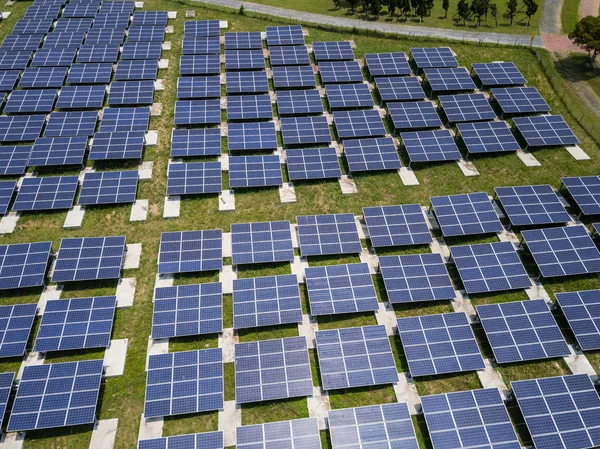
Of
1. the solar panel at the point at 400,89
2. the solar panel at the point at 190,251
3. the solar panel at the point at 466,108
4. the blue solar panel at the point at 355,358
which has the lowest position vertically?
the blue solar panel at the point at 355,358

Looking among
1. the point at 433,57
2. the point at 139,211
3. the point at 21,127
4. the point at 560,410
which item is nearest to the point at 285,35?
the point at 433,57

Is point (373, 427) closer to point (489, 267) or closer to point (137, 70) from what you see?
point (489, 267)

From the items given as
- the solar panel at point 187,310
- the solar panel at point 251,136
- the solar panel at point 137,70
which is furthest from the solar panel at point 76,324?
the solar panel at point 137,70

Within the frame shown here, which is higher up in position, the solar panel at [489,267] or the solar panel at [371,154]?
the solar panel at [371,154]

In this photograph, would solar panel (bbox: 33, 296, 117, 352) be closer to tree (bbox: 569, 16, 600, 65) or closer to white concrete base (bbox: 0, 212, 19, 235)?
white concrete base (bbox: 0, 212, 19, 235)

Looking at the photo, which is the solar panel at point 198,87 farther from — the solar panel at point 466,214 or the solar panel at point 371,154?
the solar panel at point 466,214

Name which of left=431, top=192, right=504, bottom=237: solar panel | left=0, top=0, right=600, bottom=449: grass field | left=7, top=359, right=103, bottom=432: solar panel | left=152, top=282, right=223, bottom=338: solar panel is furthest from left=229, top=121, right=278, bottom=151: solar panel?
left=7, top=359, right=103, bottom=432: solar panel

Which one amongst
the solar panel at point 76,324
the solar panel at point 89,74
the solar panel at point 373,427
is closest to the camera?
the solar panel at point 373,427
